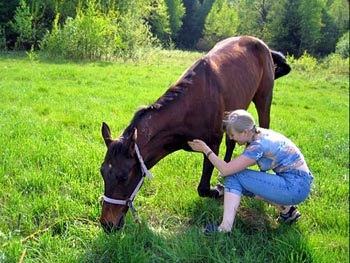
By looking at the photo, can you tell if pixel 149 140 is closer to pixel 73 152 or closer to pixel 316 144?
pixel 73 152

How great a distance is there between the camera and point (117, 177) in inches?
105

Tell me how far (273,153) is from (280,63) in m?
2.98

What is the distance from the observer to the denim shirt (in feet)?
9.27

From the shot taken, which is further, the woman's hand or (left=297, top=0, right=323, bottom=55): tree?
(left=297, top=0, right=323, bottom=55): tree

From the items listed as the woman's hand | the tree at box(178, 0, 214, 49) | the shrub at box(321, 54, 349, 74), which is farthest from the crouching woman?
the shrub at box(321, 54, 349, 74)

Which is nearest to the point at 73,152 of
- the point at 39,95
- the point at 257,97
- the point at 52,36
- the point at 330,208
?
the point at 257,97

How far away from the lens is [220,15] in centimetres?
704

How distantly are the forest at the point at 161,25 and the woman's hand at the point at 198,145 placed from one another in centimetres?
309

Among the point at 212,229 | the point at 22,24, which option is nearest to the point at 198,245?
the point at 212,229

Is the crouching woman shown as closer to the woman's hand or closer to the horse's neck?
the woman's hand

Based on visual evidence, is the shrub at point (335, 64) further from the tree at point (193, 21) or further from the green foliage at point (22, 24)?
the green foliage at point (22, 24)

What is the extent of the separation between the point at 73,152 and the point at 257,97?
2.46 metres

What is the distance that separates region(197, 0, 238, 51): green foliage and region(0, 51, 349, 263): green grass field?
548 mm

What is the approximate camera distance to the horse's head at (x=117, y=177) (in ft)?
8.71
